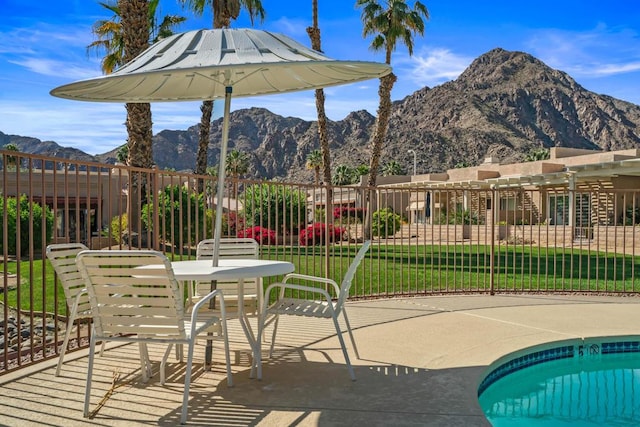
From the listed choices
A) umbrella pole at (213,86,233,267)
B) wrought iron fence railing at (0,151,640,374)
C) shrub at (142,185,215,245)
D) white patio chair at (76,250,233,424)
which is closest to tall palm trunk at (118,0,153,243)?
wrought iron fence railing at (0,151,640,374)

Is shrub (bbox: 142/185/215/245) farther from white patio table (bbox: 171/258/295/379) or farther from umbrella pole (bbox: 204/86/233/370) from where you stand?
white patio table (bbox: 171/258/295/379)

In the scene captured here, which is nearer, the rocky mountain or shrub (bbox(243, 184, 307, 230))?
shrub (bbox(243, 184, 307, 230))

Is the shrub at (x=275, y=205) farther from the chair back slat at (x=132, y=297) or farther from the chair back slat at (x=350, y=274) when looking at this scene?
the chair back slat at (x=132, y=297)

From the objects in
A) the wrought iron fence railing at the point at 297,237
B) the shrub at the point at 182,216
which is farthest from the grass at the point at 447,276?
the shrub at the point at 182,216

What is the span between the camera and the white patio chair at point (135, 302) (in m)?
3.75

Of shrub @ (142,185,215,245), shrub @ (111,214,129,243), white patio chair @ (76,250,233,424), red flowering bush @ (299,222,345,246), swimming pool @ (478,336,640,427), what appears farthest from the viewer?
red flowering bush @ (299,222,345,246)

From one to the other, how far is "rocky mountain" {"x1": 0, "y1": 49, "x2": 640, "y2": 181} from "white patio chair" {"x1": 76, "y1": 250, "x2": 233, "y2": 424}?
94487 millimetres

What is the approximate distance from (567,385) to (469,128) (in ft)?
355

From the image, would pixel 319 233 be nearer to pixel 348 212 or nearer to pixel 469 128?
pixel 348 212

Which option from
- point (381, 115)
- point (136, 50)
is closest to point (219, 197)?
point (136, 50)

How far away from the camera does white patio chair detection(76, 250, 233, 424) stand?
375 centimetres

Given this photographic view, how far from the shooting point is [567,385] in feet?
17.9

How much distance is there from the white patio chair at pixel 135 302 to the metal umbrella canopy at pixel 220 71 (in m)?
1.15

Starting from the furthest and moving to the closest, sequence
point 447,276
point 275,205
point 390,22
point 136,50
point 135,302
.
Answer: point 390,22 < point 136,50 < point 275,205 < point 447,276 < point 135,302
